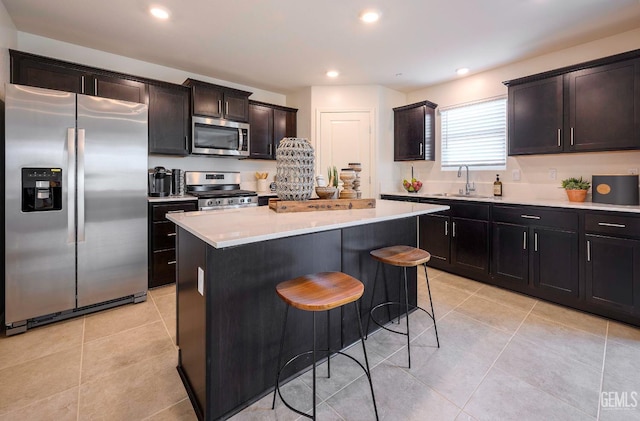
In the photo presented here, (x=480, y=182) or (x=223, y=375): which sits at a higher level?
(x=480, y=182)

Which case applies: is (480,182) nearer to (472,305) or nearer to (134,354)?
(472,305)

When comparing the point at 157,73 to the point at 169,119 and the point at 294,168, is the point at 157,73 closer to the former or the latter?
the point at 169,119

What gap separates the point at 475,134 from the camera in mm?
4043

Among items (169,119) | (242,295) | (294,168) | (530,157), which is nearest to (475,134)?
(530,157)

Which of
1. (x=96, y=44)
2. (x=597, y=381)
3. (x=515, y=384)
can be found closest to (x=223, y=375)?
(x=515, y=384)

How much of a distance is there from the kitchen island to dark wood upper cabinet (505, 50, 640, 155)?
234 cm

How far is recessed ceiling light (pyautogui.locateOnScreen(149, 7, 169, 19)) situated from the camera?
2.50 m

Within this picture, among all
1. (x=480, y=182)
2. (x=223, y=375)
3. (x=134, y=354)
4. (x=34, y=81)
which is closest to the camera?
(x=223, y=375)

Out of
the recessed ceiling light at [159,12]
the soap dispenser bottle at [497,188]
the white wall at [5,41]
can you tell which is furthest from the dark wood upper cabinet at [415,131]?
the white wall at [5,41]

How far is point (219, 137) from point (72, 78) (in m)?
1.57

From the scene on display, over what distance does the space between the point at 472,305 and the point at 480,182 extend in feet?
6.36

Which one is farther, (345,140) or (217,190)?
(345,140)

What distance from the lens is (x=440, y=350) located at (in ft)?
6.73

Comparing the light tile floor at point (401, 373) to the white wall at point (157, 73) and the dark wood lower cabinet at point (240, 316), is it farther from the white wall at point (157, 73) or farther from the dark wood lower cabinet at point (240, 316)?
the white wall at point (157, 73)
